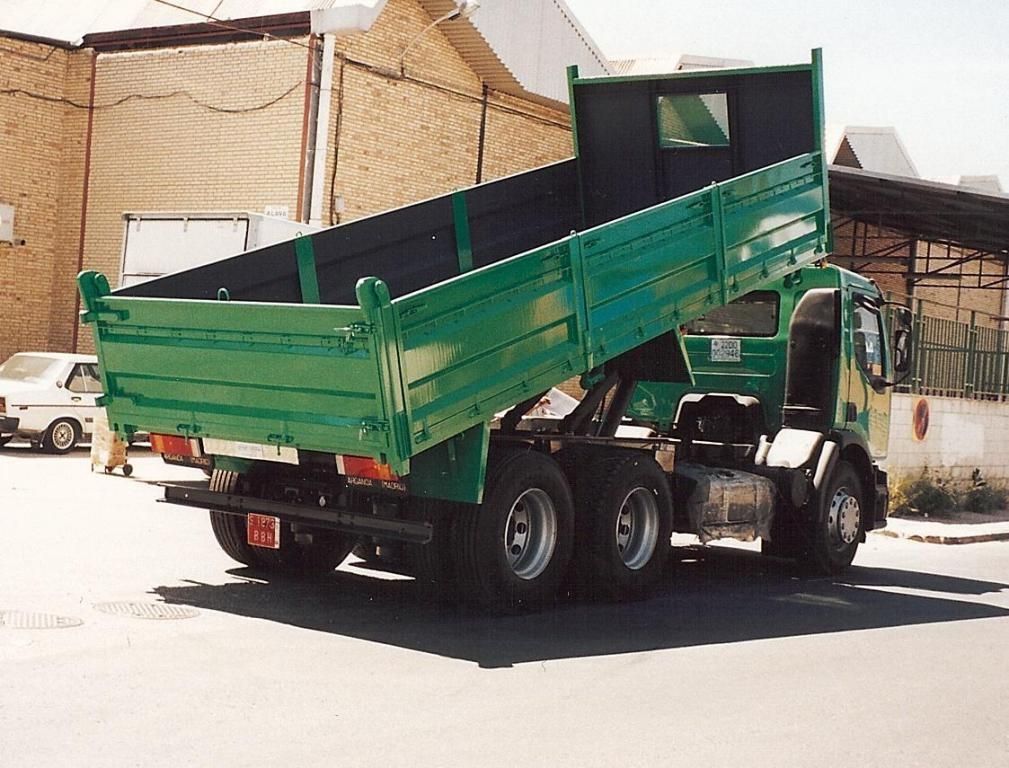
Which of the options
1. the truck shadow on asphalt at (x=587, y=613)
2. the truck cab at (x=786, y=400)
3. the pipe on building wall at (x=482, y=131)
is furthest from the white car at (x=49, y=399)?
the truck shadow on asphalt at (x=587, y=613)

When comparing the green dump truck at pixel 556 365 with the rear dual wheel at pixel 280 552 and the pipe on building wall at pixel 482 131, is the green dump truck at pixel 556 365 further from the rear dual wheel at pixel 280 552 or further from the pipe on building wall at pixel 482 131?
the pipe on building wall at pixel 482 131

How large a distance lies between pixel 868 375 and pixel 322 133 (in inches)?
468

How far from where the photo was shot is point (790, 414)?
13.1m

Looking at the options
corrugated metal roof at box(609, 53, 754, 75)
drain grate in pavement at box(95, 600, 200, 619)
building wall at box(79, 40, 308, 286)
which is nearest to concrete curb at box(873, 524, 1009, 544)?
building wall at box(79, 40, 308, 286)

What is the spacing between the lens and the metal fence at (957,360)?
22828 mm

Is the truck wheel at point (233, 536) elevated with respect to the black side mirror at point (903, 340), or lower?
lower

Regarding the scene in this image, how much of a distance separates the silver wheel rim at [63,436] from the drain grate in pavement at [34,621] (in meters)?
12.8

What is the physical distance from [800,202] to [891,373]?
2738 mm

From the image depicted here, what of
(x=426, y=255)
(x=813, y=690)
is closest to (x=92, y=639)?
(x=813, y=690)

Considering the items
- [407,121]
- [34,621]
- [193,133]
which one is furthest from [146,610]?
[193,133]

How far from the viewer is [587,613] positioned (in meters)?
9.97

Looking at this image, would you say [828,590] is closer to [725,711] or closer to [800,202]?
[800,202]

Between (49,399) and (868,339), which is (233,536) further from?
(49,399)

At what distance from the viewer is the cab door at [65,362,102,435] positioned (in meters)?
21.1
